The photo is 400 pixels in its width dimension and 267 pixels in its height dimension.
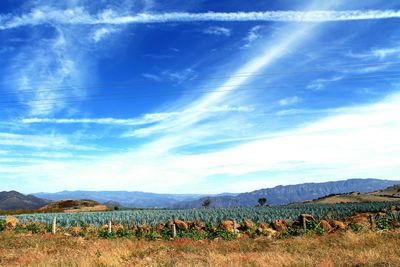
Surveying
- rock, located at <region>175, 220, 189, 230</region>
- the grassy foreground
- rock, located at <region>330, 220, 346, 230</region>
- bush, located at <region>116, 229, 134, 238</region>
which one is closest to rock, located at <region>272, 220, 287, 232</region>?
rock, located at <region>330, 220, 346, 230</region>

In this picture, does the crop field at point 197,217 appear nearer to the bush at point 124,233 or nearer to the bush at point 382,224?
the bush at point 124,233

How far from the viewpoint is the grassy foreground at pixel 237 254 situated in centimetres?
1516

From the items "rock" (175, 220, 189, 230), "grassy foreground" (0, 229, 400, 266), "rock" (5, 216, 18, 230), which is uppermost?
"rock" (5, 216, 18, 230)

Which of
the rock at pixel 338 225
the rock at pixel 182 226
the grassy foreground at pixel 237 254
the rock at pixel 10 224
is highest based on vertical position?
the rock at pixel 10 224

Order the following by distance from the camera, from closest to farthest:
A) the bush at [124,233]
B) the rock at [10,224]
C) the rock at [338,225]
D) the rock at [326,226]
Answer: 1. the rock at [338,225]
2. the rock at [326,226]
3. the bush at [124,233]
4. the rock at [10,224]

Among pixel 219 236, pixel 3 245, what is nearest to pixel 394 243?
pixel 219 236

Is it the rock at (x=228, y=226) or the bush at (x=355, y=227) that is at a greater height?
the rock at (x=228, y=226)

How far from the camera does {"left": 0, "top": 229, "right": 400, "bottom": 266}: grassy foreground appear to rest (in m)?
15.2

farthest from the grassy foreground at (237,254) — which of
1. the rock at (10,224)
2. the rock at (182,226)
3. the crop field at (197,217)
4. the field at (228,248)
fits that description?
the rock at (10,224)

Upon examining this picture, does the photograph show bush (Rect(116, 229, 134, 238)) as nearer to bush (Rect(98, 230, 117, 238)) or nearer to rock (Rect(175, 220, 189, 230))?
bush (Rect(98, 230, 117, 238))

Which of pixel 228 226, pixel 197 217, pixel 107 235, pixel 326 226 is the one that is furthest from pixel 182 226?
pixel 197 217

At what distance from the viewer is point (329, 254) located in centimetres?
1694

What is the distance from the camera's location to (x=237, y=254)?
18016 mm

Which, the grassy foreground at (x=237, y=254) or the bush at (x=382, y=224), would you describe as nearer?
the grassy foreground at (x=237, y=254)
